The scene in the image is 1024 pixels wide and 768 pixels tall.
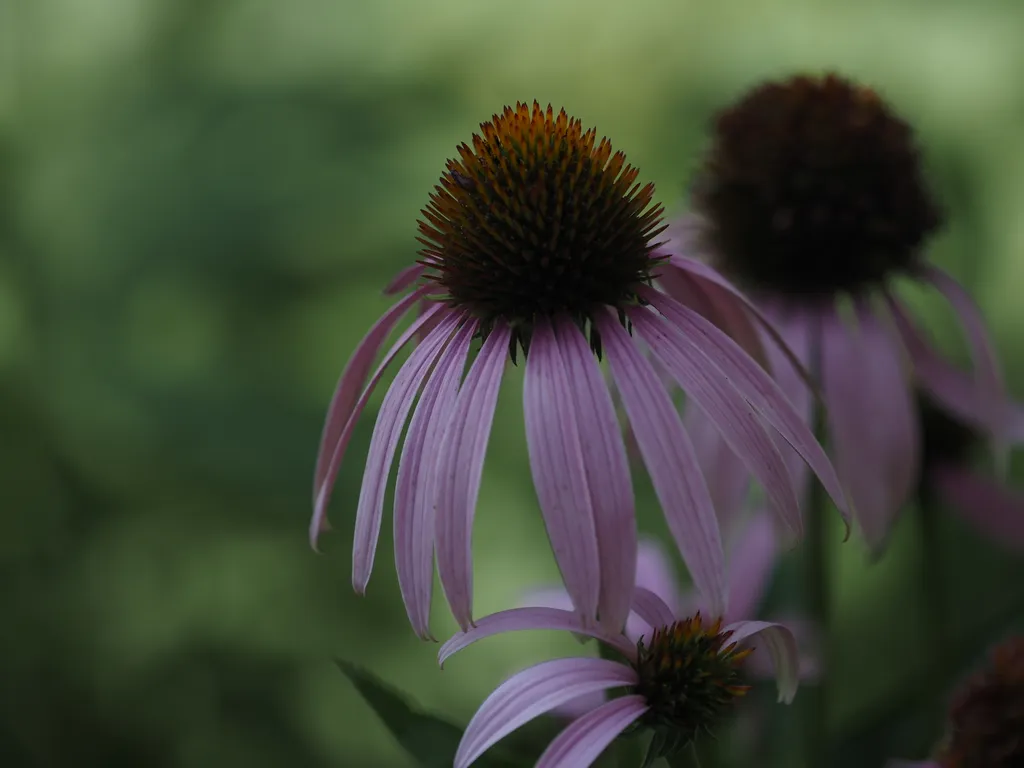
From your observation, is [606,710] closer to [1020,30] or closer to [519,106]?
[519,106]

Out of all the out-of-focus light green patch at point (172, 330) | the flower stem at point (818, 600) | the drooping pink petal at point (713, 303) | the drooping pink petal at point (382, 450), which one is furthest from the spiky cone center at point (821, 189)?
the out-of-focus light green patch at point (172, 330)

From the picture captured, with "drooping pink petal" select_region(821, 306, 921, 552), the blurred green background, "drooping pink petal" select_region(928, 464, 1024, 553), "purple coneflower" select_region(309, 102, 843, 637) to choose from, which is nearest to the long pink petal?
"purple coneflower" select_region(309, 102, 843, 637)

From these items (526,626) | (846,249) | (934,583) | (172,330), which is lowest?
(934,583)

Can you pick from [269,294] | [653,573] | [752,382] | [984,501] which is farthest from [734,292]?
[269,294]

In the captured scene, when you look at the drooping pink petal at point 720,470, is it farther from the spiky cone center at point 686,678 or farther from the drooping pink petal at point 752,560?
the spiky cone center at point 686,678

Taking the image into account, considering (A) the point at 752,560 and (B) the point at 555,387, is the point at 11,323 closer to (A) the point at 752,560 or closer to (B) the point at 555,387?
(A) the point at 752,560

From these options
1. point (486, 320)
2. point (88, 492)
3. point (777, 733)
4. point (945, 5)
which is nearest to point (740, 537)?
point (777, 733)

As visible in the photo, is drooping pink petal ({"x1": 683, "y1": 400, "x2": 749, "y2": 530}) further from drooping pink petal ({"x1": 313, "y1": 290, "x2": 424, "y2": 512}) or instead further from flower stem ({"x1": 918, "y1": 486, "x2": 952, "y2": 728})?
drooping pink petal ({"x1": 313, "y1": 290, "x2": 424, "y2": 512})
